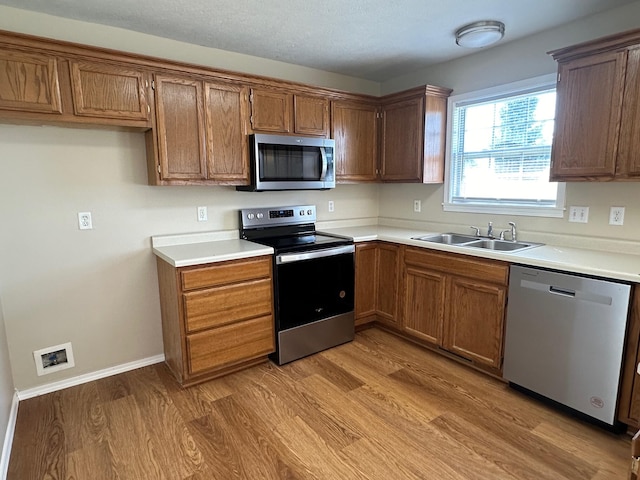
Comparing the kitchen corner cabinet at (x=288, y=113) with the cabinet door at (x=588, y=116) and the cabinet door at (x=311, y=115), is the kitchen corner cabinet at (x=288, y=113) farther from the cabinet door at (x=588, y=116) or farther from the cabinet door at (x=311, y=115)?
the cabinet door at (x=588, y=116)

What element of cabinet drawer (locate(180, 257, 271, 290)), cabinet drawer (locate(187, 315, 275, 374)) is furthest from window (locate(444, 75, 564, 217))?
cabinet drawer (locate(187, 315, 275, 374))

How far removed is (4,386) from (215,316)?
1164 millimetres

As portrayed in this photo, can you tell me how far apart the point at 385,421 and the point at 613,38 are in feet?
8.16

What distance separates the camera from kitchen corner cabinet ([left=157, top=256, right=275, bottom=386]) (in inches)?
93.7

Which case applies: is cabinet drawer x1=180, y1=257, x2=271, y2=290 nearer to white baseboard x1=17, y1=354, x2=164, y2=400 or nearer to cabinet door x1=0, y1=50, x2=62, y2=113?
white baseboard x1=17, y1=354, x2=164, y2=400

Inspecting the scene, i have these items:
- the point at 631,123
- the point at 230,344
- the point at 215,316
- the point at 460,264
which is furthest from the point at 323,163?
the point at 631,123

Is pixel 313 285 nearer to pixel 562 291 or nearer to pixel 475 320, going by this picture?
pixel 475 320

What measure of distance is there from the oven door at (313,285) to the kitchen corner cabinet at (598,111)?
1632 mm

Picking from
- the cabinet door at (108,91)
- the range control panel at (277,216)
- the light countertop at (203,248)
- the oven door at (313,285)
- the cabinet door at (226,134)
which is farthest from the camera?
the range control panel at (277,216)

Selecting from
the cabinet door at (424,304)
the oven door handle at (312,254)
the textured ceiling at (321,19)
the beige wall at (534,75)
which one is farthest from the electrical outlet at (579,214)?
the oven door handle at (312,254)

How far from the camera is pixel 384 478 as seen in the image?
67.6 inches

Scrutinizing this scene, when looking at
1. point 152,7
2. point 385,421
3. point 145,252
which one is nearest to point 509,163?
point 385,421

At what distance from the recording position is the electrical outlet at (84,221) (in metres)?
2.45

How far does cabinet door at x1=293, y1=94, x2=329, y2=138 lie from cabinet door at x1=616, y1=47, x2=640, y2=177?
2.02 metres
